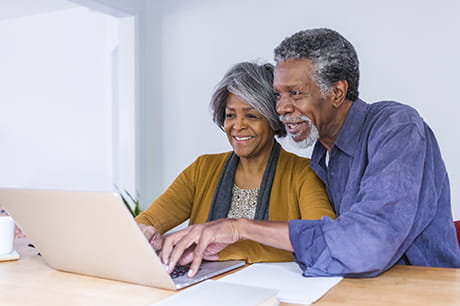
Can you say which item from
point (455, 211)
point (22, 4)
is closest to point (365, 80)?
point (455, 211)

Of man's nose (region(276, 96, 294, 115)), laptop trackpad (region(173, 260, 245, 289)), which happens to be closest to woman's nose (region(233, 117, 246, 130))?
man's nose (region(276, 96, 294, 115))

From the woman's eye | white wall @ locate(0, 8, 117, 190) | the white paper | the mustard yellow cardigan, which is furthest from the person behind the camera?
white wall @ locate(0, 8, 117, 190)

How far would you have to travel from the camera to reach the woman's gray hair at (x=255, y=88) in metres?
1.98

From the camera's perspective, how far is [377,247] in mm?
1236

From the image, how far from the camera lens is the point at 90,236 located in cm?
122

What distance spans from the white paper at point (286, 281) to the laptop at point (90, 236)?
0.08 m

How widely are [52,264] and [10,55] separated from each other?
552 centimetres

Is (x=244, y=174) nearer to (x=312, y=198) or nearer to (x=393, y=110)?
(x=312, y=198)

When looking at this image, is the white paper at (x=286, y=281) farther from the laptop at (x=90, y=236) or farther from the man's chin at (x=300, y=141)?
the man's chin at (x=300, y=141)

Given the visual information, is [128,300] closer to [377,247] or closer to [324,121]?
[377,247]

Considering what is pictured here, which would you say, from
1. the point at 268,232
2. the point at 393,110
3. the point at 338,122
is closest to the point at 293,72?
the point at 338,122

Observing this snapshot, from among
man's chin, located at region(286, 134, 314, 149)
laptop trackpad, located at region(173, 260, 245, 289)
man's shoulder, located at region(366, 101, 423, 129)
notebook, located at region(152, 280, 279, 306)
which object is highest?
man's shoulder, located at region(366, 101, 423, 129)

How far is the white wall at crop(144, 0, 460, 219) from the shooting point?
9.96 ft

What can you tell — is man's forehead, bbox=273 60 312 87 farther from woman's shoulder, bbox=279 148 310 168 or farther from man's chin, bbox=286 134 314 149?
woman's shoulder, bbox=279 148 310 168
